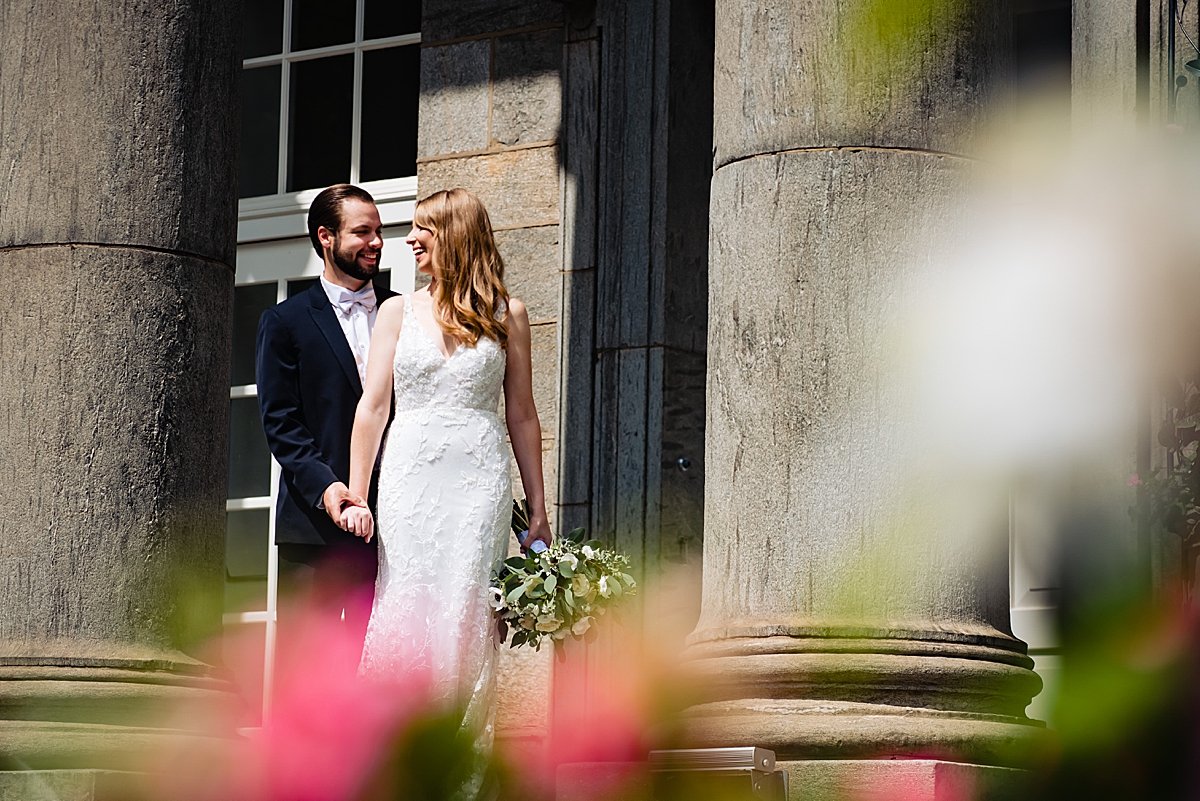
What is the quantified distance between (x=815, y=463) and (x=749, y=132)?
2.79 ft

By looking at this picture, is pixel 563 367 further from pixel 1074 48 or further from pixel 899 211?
pixel 899 211

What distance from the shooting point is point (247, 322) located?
8727 mm

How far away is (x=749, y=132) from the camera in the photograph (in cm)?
423

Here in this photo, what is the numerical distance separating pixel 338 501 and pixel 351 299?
782mm

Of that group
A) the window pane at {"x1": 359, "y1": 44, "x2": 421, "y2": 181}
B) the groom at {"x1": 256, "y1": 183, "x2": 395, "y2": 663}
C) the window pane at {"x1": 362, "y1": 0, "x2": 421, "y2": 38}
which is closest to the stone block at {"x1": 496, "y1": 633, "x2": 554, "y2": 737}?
the groom at {"x1": 256, "y1": 183, "x2": 395, "y2": 663}

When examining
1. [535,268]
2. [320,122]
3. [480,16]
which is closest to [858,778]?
[535,268]

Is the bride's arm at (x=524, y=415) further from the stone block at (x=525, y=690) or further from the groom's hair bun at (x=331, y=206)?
the stone block at (x=525, y=690)

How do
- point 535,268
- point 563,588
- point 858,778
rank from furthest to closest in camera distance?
point 535,268
point 563,588
point 858,778

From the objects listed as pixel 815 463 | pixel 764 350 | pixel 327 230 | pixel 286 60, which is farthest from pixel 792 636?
pixel 286 60

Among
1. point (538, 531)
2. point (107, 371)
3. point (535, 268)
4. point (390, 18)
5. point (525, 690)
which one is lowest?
point (525, 690)

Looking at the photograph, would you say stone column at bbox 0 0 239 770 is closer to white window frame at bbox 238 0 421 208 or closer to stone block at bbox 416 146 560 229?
stone block at bbox 416 146 560 229

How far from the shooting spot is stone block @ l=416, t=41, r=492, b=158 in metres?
7.69

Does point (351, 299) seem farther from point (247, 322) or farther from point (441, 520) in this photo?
point (247, 322)

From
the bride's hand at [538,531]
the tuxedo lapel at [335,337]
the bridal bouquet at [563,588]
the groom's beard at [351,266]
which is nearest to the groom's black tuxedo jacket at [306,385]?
the tuxedo lapel at [335,337]
